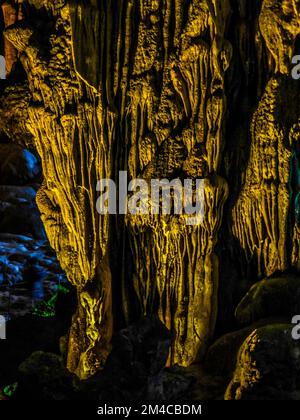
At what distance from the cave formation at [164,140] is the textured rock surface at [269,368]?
1.32 meters

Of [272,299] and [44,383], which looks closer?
[44,383]

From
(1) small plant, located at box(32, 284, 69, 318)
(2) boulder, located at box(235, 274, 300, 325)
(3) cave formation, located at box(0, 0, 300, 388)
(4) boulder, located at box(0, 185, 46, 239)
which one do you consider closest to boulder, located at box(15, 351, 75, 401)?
Answer: (3) cave formation, located at box(0, 0, 300, 388)

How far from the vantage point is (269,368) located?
438cm

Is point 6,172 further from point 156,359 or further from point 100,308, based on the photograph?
point 156,359

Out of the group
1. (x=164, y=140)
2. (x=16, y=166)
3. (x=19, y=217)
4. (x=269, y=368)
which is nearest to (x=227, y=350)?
(x=269, y=368)

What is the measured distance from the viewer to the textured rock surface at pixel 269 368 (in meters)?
4.29

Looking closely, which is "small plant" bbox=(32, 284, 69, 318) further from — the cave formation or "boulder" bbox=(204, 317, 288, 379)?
"boulder" bbox=(204, 317, 288, 379)

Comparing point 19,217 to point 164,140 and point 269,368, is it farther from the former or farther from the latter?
point 269,368

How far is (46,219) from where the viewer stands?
6.10 meters

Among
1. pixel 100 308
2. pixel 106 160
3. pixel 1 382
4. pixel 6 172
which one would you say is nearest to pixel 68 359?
pixel 100 308

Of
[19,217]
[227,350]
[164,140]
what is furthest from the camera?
[19,217]

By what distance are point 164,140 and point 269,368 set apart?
2490 millimetres

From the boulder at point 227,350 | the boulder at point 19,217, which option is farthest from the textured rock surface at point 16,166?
the boulder at point 227,350
